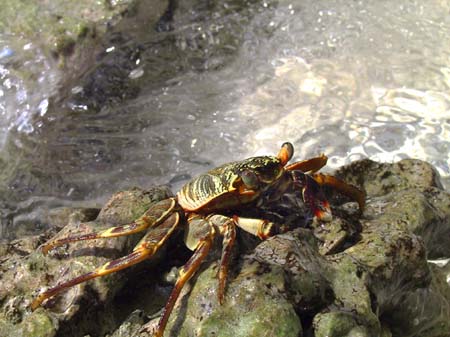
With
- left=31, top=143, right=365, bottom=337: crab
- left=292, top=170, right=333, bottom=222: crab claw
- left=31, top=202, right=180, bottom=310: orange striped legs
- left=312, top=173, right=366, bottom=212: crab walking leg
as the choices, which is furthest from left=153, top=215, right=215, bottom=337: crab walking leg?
left=312, top=173, right=366, bottom=212: crab walking leg

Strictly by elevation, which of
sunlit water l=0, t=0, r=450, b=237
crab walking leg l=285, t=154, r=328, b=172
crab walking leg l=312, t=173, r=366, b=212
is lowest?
sunlit water l=0, t=0, r=450, b=237

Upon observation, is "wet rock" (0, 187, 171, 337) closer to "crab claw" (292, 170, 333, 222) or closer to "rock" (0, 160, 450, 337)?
"rock" (0, 160, 450, 337)

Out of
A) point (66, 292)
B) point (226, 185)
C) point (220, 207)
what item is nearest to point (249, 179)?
point (226, 185)

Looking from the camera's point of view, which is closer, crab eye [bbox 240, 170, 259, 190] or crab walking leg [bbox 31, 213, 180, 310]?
crab walking leg [bbox 31, 213, 180, 310]

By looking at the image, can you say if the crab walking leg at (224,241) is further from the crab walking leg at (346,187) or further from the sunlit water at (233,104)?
the sunlit water at (233,104)

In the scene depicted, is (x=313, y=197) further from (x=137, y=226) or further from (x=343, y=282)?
(x=137, y=226)

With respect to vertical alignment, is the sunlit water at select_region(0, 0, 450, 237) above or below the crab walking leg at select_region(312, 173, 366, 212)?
below

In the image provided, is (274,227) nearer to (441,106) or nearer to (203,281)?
(203,281)

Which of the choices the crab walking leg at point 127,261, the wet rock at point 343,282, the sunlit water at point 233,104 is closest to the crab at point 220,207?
the crab walking leg at point 127,261
